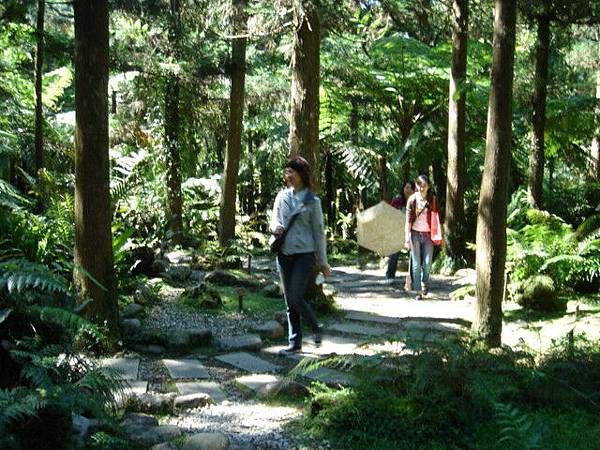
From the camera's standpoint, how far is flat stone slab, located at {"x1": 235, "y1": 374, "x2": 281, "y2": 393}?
203 inches

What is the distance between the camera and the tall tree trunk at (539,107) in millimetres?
11062

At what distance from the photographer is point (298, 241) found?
6105 mm

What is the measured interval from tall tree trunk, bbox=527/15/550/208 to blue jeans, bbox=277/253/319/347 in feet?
22.3

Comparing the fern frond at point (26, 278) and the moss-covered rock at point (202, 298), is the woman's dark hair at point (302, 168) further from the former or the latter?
the fern frond at point (26, 278)

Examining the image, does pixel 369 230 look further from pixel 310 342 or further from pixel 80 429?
pixel 80 429

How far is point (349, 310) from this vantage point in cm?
846

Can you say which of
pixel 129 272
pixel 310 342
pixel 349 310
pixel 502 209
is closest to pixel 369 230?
pixel 349 310

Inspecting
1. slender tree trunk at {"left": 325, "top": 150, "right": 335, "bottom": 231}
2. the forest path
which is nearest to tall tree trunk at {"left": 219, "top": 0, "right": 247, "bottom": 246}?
slender tree trunk at {"left": 325, "top": 150, "right": 335, "bottom": 231}

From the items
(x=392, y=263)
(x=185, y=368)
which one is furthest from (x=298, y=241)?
(x=392, y=263)

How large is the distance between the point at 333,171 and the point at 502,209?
13.9 meters

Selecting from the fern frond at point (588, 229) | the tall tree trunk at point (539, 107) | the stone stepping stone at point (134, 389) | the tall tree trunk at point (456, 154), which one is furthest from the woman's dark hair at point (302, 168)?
the tall tree trunk at point (539, 107)

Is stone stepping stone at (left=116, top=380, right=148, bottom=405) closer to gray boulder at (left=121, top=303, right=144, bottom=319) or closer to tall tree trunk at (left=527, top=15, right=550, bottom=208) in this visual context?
gray boulder at (left=121, top=303, right=144, bottom=319)

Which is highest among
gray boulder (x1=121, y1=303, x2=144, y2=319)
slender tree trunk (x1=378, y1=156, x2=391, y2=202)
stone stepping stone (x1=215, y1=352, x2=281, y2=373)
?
slender tree trunk (x1=378, y1=156, x2=391, y2=202)

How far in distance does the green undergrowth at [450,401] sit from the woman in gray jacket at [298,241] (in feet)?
5.37
